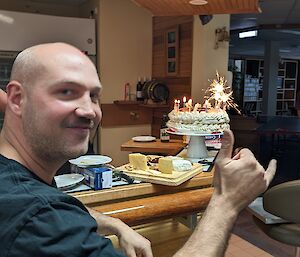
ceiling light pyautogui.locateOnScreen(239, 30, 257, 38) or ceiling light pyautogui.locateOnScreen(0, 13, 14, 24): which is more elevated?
ceiling light pyautogui.locateOnScreen(239, 30, 257, 38)

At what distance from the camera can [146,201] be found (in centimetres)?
153

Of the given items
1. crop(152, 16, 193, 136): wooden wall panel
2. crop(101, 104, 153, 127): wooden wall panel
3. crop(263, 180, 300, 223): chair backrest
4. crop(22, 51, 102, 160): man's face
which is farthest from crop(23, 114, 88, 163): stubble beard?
crop(101, 104, 153, 127): wooden wall panel

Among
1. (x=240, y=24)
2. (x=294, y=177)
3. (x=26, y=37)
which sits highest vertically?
(x=240, y=24)

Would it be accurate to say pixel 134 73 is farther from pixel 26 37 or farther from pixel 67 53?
pixel 67 53

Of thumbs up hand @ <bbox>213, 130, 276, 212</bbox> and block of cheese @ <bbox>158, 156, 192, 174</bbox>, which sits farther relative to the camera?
block of cheese @ <bbox>158, 156, 192, 174</bbox>

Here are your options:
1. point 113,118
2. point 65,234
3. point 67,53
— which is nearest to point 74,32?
point 113,118

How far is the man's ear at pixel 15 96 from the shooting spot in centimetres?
85

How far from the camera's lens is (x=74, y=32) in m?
4.11

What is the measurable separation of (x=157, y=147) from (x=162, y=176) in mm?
1376

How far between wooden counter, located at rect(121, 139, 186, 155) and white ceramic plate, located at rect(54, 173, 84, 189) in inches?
52.7

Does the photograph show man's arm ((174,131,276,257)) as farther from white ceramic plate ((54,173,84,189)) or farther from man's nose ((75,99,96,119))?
white ceramic plate ((54,173,84,189))

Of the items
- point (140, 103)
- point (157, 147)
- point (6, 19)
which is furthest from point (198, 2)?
point (6, 19)

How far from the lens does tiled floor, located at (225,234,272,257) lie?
289 cm

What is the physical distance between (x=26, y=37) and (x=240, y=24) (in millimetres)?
4187
